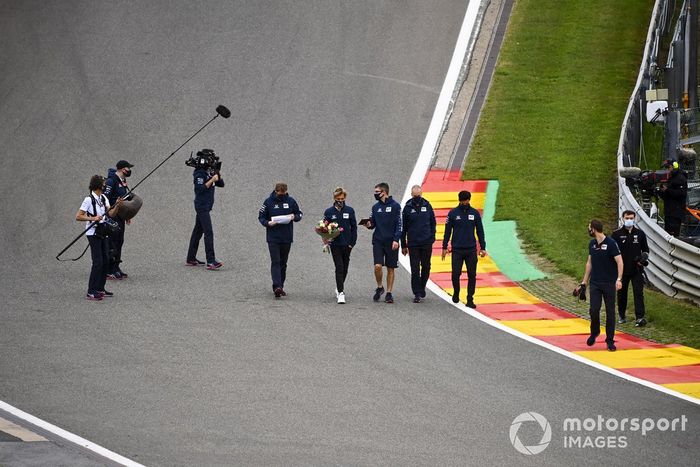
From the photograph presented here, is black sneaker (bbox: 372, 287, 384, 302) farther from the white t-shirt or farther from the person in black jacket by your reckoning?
the white t-shirt

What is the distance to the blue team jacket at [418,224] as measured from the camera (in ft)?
56.1

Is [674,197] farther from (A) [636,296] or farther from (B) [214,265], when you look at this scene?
(B) [214,265]

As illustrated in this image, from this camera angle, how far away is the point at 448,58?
29.9m

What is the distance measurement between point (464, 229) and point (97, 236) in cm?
555

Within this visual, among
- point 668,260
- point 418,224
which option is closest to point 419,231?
point 418,224

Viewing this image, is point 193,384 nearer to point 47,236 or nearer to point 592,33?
point 47,236

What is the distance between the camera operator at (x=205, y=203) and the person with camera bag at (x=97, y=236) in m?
2.23

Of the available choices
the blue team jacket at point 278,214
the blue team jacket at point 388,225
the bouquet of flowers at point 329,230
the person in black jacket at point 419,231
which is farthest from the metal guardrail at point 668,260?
the blue team jacket at point 278,214

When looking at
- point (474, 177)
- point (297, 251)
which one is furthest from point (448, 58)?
point (297, 251)

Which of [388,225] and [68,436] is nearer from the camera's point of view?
[68,436]

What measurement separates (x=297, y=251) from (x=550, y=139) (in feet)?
30.2

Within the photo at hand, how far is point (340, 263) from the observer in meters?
16.7

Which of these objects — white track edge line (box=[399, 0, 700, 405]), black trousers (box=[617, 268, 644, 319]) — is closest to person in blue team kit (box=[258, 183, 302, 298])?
white track edge line (box=[399, 0, 700, 405])

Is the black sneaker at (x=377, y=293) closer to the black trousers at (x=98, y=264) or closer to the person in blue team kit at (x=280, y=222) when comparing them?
the person in blue team kit at (x=280, y=222)
